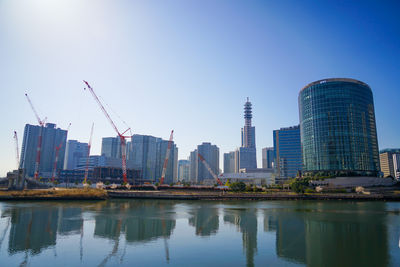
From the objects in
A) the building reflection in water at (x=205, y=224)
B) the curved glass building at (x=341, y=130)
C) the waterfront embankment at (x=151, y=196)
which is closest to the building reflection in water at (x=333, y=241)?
the building reflection in water at (x=205, y=224)

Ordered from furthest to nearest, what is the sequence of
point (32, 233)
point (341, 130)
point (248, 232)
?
point (341, 130) < point (248, 232) < point (32, 233)

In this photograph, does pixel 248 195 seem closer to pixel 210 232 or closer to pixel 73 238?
pixel 210 232

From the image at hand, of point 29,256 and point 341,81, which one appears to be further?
point 341,81

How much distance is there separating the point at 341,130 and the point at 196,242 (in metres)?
130

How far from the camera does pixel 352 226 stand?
45875 millimetres

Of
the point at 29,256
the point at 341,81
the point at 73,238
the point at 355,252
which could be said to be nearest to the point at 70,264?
the point at 29,256

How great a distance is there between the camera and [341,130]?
140 metres

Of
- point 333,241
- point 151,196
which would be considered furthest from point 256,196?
point 333,241

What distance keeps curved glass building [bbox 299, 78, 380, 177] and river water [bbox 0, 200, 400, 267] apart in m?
93.5

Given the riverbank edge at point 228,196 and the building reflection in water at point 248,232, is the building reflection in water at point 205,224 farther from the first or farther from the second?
the riverbank edge at point 228,196

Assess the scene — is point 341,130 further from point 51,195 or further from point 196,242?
point 51,195

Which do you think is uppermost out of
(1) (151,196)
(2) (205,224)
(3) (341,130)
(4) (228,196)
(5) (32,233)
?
(3) (341,130)

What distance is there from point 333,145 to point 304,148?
58.7ft

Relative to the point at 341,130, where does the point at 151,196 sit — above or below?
below
